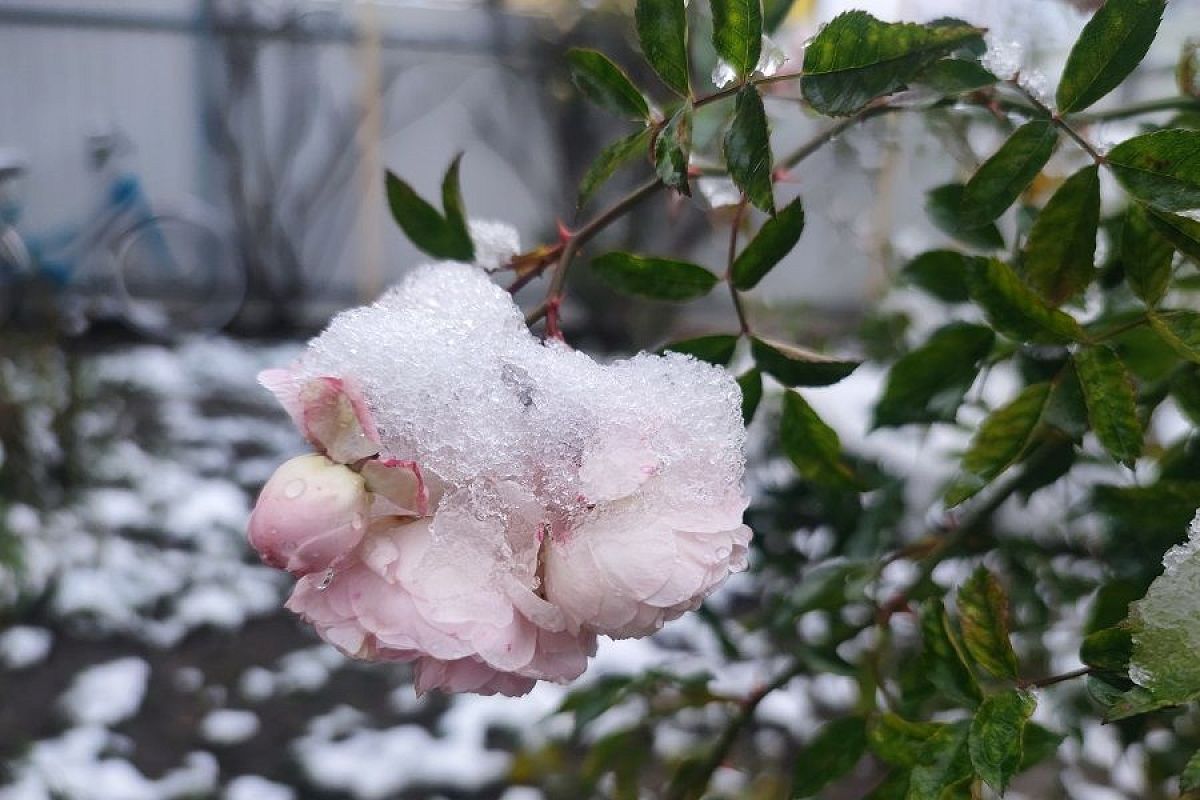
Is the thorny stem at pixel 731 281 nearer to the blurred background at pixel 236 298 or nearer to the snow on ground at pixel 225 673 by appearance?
the snow on ground at pixel 225 673

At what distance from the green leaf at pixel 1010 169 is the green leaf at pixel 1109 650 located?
18 centimetres

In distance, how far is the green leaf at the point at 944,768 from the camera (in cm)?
45

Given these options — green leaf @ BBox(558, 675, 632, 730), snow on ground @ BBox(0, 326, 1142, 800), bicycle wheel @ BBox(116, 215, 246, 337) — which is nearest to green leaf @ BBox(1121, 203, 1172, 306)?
green leaf @ BBox(558, 675, 632, 730)

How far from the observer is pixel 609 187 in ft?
16.3

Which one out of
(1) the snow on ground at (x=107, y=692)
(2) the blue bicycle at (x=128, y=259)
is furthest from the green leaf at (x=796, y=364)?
(2) the blue bicycle at (x=128, y=259)

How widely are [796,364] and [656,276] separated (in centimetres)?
8

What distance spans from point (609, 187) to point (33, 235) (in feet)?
8.61

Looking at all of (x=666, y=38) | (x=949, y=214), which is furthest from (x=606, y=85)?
(x=949, y=214)

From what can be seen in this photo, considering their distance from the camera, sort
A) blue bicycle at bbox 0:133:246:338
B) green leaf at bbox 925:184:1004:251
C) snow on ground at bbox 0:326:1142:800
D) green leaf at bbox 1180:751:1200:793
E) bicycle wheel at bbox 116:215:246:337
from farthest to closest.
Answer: bicycle wheel at bbox 116:215:246:337
blue bicycle at bbox 0:133:246:338
snow on ground at bbox 0:326:1142:800
green leaf at bbox 925:184:1004:251
green leaf at bbox 1180:751:1200:793

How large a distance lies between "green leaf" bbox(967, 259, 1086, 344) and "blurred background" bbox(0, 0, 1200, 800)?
1.53 m

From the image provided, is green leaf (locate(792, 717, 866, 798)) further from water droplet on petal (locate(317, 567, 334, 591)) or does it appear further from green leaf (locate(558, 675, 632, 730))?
water droplet on petal (locate(317, 567, 334, 591))

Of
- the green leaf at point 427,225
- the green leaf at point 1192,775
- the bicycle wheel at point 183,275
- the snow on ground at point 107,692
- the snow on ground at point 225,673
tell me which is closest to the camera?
the green leaf at point 1192,775

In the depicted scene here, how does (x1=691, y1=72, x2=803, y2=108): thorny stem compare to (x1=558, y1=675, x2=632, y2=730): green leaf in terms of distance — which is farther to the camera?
(x1=558, y1=675, x2=632, y2=730): green leaf

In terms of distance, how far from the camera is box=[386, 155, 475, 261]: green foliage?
0.56 m
